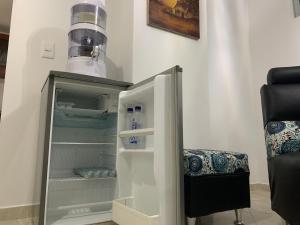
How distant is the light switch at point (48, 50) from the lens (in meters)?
1.69

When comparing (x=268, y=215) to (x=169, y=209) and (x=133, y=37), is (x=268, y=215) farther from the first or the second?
(x=133, y=37)

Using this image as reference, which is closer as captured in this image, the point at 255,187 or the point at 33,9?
the point at 33,9

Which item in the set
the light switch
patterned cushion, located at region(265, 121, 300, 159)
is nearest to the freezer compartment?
patterned cushion, located at region(265, 121, 300, 159)

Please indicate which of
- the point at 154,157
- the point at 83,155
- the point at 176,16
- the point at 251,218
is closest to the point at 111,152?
the point at 83,155

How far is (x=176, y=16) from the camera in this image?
Result: 1.88m

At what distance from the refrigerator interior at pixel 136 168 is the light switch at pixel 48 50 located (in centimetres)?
70

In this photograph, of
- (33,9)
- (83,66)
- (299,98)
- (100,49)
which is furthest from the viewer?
(33,9)

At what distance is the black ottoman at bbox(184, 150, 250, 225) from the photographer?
3.66 feet

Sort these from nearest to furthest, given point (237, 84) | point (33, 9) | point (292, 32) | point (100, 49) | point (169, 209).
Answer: point (169, 209) < point (100, 49) < point (33, 9) < point (292, 32) < point (237, 84)

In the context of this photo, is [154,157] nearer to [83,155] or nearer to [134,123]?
[134,123]

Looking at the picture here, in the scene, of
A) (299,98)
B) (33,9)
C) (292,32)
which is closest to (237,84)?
(292,32)

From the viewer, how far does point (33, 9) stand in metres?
1.69

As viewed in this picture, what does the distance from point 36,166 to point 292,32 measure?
247 cm

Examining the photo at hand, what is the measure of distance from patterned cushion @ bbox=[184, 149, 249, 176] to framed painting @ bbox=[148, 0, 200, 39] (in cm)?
106
